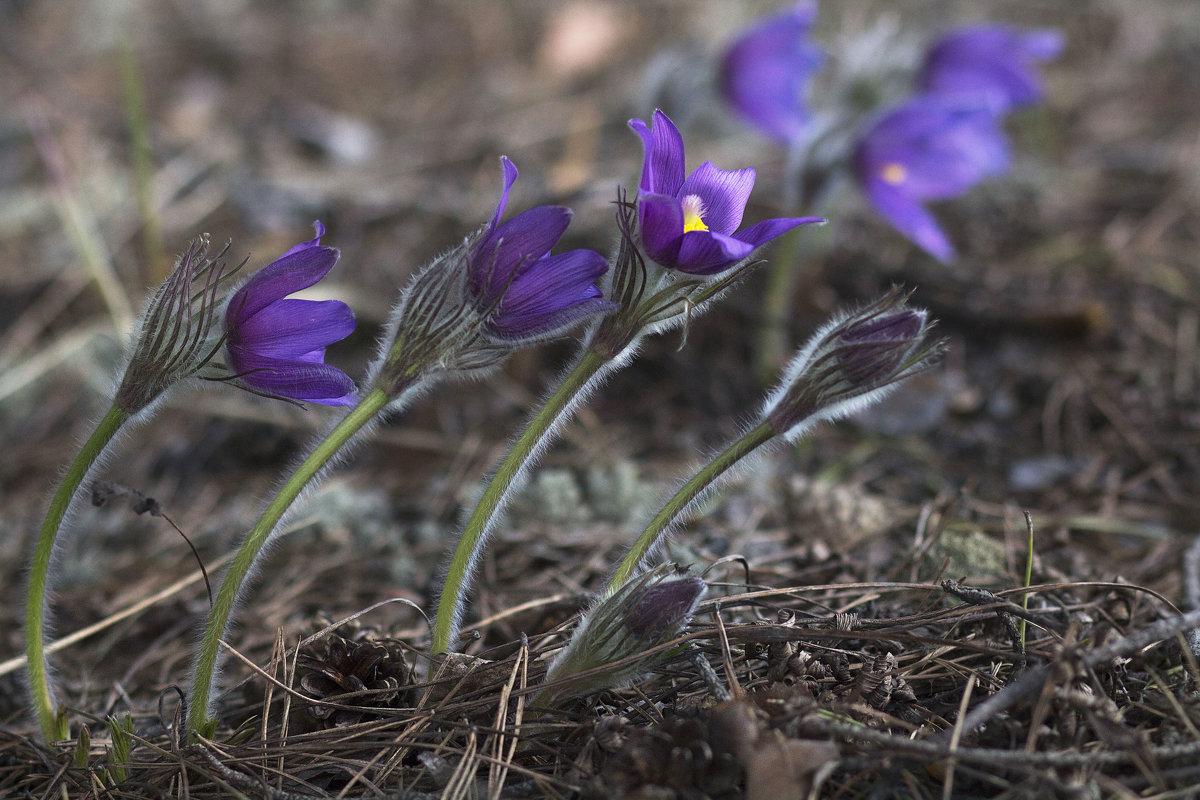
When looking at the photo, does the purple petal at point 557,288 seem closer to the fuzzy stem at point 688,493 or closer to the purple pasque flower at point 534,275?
the purple pasque flower at point 534,275

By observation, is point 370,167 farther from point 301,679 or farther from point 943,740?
point 943,740

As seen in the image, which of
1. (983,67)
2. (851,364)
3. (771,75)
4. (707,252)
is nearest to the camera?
(707,252)

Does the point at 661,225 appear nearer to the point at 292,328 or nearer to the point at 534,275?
the point at 534,275

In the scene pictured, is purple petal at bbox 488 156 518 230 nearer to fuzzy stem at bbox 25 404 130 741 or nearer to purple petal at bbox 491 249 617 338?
purple petal at bbox 491 249 617 338

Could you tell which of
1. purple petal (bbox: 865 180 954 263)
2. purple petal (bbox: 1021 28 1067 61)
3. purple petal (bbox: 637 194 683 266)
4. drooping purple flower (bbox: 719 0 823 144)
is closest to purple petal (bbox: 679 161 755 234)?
purple petal (bbox: 637 194 683 266)

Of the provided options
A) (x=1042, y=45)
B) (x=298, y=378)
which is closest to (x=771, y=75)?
(x=1042, y=45)

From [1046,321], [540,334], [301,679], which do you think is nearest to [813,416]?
[540,334]

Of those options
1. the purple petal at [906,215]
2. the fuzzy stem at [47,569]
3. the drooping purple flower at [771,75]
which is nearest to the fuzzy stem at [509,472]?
the fuzzy stem at [47,569]

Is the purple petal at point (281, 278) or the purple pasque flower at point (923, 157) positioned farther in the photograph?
the purple pasque flower at point (923, 157)
